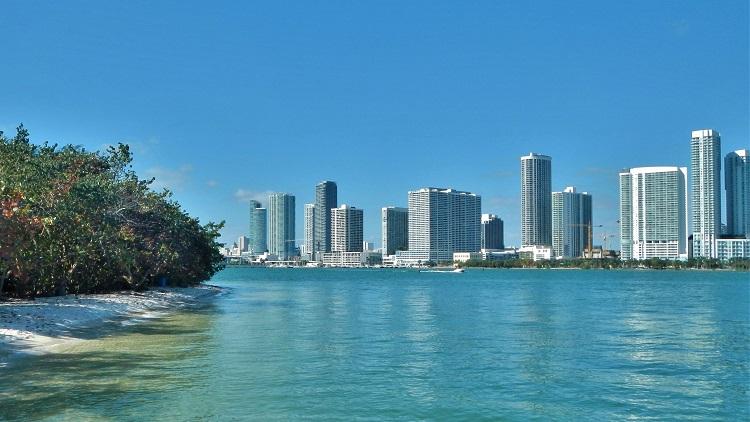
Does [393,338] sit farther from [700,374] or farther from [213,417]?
[213,417]

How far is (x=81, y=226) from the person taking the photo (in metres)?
40.2

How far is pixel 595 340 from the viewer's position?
34969mm

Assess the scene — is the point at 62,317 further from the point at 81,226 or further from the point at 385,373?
the point at 385,373

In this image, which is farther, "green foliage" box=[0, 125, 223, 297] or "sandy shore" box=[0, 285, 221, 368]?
"green foliage" box=[0, 125, 223, 297]

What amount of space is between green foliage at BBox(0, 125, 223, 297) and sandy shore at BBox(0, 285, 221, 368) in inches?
76.3

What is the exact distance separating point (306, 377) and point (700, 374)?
1361cm

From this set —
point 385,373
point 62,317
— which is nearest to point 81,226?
point 62,317

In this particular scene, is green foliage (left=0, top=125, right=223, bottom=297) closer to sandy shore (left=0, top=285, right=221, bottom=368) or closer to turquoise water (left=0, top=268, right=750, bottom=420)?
sandy shore (left=0, top=285, right=221, bottom=368)

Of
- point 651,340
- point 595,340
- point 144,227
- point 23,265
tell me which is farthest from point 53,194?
point 651,340

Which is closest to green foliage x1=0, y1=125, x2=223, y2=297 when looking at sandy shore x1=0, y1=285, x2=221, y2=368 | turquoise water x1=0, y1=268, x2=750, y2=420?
sandy shore x1=0, y1=285, x2=221, y2=368

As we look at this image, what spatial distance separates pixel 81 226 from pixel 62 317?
24.6 feet

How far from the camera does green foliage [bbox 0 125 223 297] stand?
32219 mm

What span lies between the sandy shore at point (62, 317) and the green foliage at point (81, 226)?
194 cm

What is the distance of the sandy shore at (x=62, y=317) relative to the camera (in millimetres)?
27000
